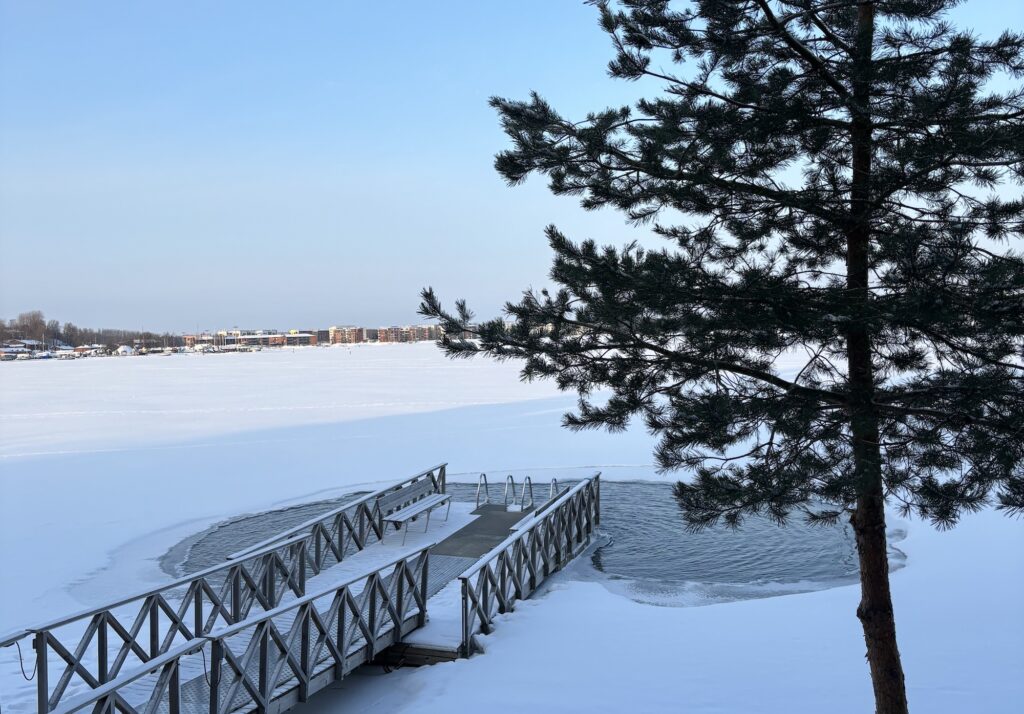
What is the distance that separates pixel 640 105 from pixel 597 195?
0.70 metres

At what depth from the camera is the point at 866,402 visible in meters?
4.52

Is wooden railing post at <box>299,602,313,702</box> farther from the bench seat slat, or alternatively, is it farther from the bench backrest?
the bench backrest

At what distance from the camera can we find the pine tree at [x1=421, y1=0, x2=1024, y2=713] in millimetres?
4320

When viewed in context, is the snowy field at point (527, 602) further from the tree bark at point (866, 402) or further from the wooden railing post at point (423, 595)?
the tree bark at point (866, 402)

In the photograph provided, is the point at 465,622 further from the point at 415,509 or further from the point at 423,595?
the point at 415,509

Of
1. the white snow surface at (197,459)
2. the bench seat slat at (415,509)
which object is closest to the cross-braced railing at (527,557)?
the bench seat slat at (415,509)

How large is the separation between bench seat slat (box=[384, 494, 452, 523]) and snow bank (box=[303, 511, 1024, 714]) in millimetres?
2795

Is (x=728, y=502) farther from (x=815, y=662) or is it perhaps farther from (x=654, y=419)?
(x=815, y=662)

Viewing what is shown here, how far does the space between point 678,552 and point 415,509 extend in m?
4.24

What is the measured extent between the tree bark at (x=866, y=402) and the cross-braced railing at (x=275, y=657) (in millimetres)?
4475

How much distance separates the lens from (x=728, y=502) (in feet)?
15.5

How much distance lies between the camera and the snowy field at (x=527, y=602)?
659cm

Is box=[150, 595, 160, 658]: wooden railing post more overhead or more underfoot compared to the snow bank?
more overhead

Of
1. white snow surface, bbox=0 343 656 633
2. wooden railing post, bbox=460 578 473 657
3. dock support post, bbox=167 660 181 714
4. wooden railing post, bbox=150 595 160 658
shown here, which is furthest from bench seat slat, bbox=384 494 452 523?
dock support post, bbox=167 660 181 714
